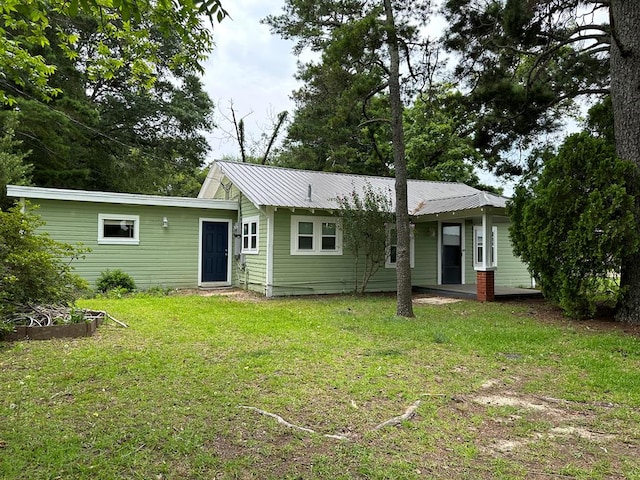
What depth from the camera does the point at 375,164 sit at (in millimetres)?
22219

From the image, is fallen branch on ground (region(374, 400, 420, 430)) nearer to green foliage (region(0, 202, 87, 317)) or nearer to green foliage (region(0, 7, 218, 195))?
green foliage (region(0, 202, 87, 317))

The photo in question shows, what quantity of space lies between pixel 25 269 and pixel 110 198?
5410mm

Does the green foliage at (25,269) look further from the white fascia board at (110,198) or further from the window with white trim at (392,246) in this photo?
the window with white trim at (392,246)

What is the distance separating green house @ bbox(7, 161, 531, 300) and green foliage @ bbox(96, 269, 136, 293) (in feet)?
0.89

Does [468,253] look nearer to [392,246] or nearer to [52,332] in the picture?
[392,246]

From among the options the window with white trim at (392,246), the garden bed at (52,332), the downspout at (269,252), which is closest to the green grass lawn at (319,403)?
the garden bed at (52,332)

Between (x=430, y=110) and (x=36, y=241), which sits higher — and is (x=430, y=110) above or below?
above

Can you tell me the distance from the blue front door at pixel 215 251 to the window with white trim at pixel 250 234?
2.42 feet

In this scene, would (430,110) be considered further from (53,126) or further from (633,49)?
(53,126)

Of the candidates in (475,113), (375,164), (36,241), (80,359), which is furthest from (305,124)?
(80,359)

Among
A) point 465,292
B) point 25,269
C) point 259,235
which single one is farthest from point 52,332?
point 465,292

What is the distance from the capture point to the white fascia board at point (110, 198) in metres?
9.82

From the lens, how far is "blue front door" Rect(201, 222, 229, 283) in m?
12.3

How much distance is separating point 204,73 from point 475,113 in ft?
22.1
